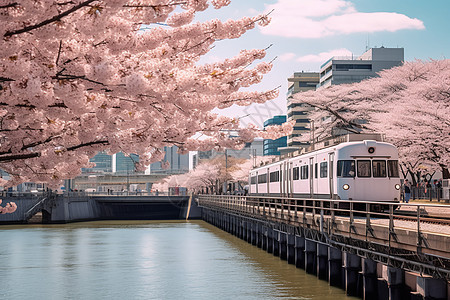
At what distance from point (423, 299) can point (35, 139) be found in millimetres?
8399

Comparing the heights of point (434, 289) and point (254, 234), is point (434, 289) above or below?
above

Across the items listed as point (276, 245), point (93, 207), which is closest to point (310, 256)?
point (276, 245)

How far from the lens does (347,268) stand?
1897cm

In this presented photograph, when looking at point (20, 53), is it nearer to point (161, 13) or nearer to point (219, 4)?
point (161, 13)

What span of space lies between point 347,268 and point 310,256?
6.03 metres

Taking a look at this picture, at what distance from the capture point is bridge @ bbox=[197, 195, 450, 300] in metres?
12.9

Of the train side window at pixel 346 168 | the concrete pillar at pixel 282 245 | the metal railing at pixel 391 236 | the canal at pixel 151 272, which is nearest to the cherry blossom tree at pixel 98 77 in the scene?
the metal railing at pixel 391 236

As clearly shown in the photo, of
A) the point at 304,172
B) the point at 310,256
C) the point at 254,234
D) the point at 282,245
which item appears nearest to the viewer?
the point at 310,256

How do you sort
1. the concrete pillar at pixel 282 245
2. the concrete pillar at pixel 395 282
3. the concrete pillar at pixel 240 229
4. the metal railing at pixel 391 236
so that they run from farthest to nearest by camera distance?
the concrete pillar at pixel 240 229 → the concrete pillar at pixel 282 245 → the concrete pillar at pixel 395 282 → the metal railing at pixel 391 236

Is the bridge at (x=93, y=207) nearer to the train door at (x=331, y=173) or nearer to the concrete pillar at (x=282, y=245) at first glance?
the concrete pillar at (x=282, y=245)

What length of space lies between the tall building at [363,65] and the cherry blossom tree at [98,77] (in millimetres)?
110866

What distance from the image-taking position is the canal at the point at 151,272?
22.2 m

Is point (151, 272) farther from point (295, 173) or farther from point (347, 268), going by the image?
point (347, 268)

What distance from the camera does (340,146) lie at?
26.1m
